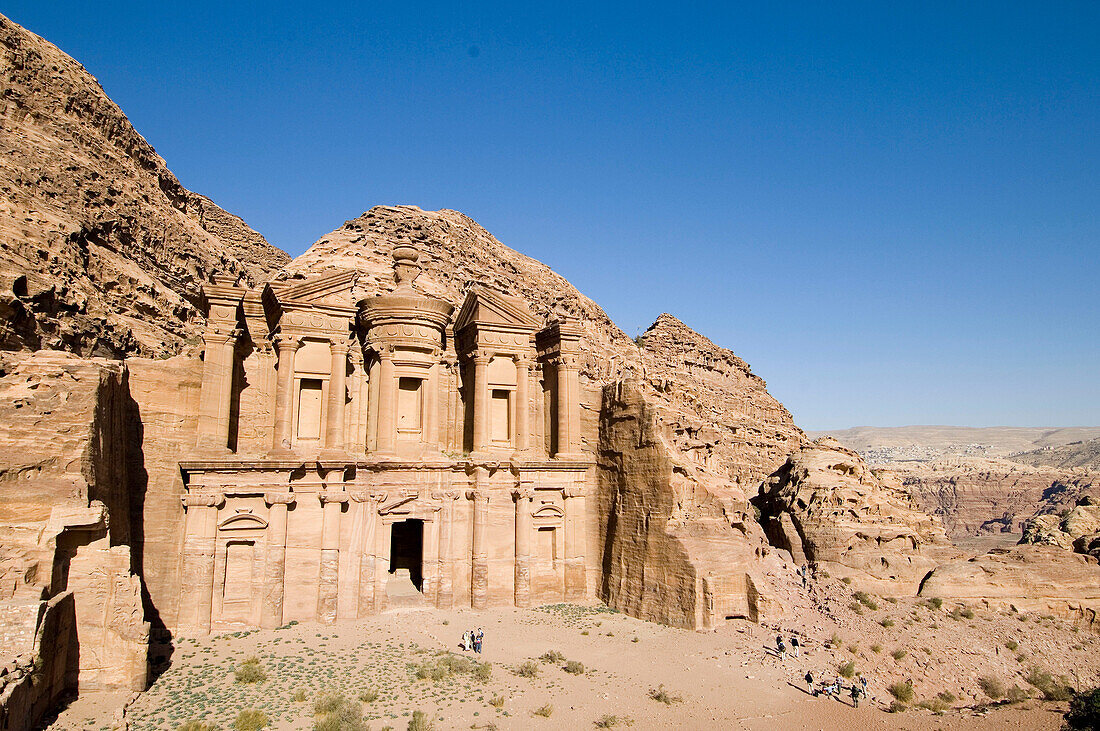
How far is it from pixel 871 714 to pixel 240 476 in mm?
18549

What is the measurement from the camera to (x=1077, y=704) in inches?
658

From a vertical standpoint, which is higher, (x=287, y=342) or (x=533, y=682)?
(x=287, y=342)

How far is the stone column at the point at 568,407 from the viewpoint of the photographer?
90.0 feet

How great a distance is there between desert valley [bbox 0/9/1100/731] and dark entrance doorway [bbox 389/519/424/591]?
0.11m

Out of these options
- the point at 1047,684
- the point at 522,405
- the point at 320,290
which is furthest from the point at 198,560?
the point at 1047,684

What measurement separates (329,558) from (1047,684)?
21563 millimetres

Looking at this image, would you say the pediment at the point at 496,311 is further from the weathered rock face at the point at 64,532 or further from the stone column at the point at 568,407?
the weathered rock face at the point at 64,532

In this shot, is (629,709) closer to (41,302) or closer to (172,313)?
(41,302)

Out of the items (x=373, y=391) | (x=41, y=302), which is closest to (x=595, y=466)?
(x=373, y=391)

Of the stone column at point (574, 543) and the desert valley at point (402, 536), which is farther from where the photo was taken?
the stone column at point (574, 543)

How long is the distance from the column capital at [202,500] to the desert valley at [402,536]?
0.27 ft

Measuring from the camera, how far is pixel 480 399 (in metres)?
27.0

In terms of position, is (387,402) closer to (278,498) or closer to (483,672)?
(278,498)

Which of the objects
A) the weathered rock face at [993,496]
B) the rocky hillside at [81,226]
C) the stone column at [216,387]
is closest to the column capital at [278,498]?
the stone column at [216,387]
